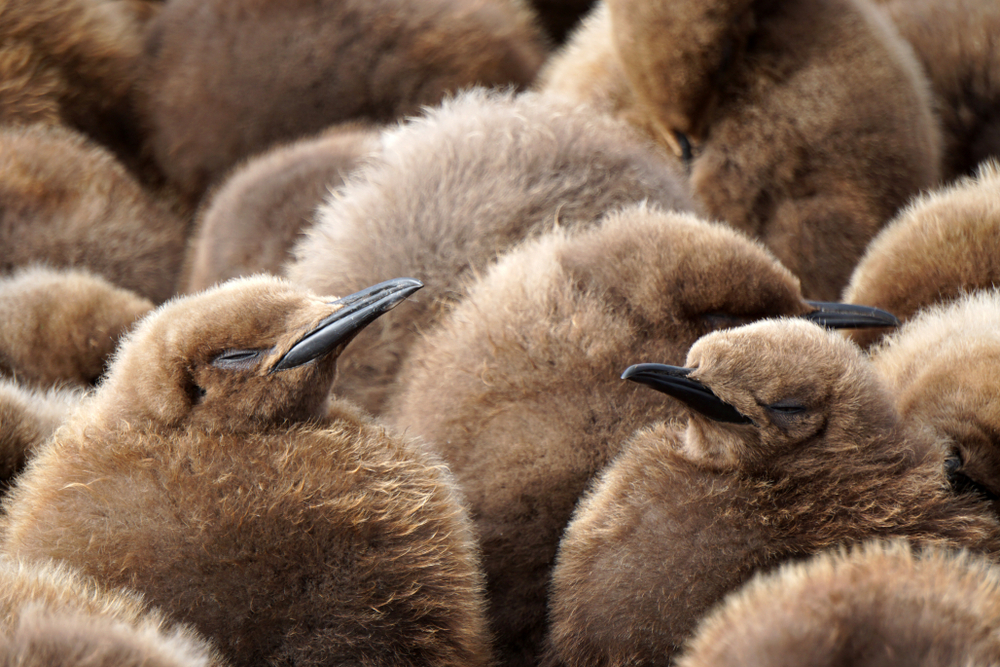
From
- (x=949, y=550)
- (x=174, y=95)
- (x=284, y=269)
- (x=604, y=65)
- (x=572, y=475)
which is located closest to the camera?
(x=949, y=550)

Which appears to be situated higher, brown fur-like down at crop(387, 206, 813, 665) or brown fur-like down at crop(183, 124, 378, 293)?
brown fur-like down at crop(183, 124, 378, 293)

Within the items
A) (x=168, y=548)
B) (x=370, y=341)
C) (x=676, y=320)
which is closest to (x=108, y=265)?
(x=370, y=341)

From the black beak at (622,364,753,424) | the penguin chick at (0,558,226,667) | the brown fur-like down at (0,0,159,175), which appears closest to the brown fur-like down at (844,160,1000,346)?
the black beak at (622,364,753,424)

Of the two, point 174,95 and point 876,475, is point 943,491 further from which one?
point 174,95

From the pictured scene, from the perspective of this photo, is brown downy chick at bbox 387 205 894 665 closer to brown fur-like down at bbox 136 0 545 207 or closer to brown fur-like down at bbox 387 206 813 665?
brown fur-like down at bbox 387 206 813 665

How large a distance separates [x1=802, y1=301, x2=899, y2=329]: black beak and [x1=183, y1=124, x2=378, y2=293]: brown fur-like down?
713 millimetres

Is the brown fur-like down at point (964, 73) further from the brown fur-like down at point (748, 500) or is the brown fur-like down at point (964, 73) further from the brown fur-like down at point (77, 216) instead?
the brown fur-like down at point (77, 216)

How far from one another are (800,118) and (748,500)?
2.38 feet

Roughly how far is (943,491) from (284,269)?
3.20 feet

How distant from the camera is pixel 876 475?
928 mm

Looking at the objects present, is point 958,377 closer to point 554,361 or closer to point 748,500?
point 748,500

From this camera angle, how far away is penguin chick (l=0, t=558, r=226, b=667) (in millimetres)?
686

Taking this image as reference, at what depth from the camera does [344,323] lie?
1045mm

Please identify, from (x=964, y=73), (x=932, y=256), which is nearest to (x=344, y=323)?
(x=932, y=256)
